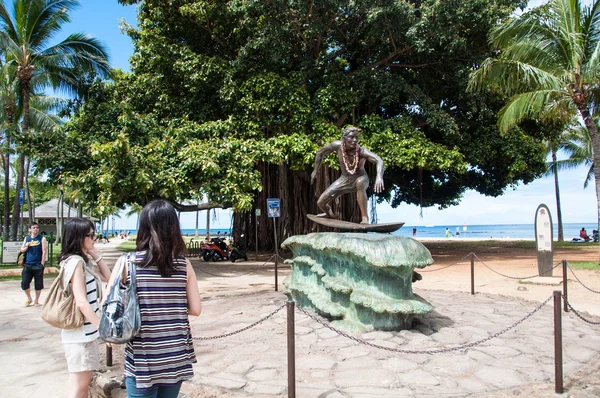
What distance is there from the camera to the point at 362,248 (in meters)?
5.45

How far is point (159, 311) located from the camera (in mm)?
2143

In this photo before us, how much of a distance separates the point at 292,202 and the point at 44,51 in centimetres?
991

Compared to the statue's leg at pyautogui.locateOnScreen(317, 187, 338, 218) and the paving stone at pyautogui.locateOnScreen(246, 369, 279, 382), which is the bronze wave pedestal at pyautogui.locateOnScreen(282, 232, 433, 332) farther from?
the paving stone at pyautogui.locateOnScreen(246, 369, 279, 382)

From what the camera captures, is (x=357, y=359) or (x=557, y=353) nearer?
(x=557, y=353)

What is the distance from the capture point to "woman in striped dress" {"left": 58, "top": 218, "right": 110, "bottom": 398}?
109 inches

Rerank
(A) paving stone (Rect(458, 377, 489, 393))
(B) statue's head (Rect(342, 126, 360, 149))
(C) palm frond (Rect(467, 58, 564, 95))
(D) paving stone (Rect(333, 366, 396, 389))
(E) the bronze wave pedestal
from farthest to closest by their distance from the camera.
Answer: (C) palm frond (Rect(467, 58, 564, 95)) → (B) statue's head (Rect(342, 126, 360, 149)) → (E) the bronze wave pedestal → (D) paving stone (Rect(333, 366, 396, 389)) → (A) paving stone (Rect(458, 377, 489, 393))

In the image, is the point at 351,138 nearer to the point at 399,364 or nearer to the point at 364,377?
the point at 399,364

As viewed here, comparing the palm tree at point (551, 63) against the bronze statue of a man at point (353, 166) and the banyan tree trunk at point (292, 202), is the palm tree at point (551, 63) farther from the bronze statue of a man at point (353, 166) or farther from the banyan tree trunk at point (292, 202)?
the bronze statue of a man at point (353, 166)

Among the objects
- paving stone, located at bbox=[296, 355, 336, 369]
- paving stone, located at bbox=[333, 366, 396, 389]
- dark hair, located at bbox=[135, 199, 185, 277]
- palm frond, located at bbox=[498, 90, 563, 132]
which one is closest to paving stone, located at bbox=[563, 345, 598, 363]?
paving stone, located at bbox=[333, 366, 396, 389]

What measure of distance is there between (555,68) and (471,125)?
3.96m

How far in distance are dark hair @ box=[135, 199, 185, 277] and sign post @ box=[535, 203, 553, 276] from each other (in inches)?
415

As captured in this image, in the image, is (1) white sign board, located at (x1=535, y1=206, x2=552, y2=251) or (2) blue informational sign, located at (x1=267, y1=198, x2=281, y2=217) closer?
(1) white sign board, located at (x1=535, y1=206, x2=552, y2=251)

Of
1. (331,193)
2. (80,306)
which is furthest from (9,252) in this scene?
(80,306)

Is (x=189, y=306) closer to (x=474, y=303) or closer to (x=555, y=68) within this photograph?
(x=474, y=303)
